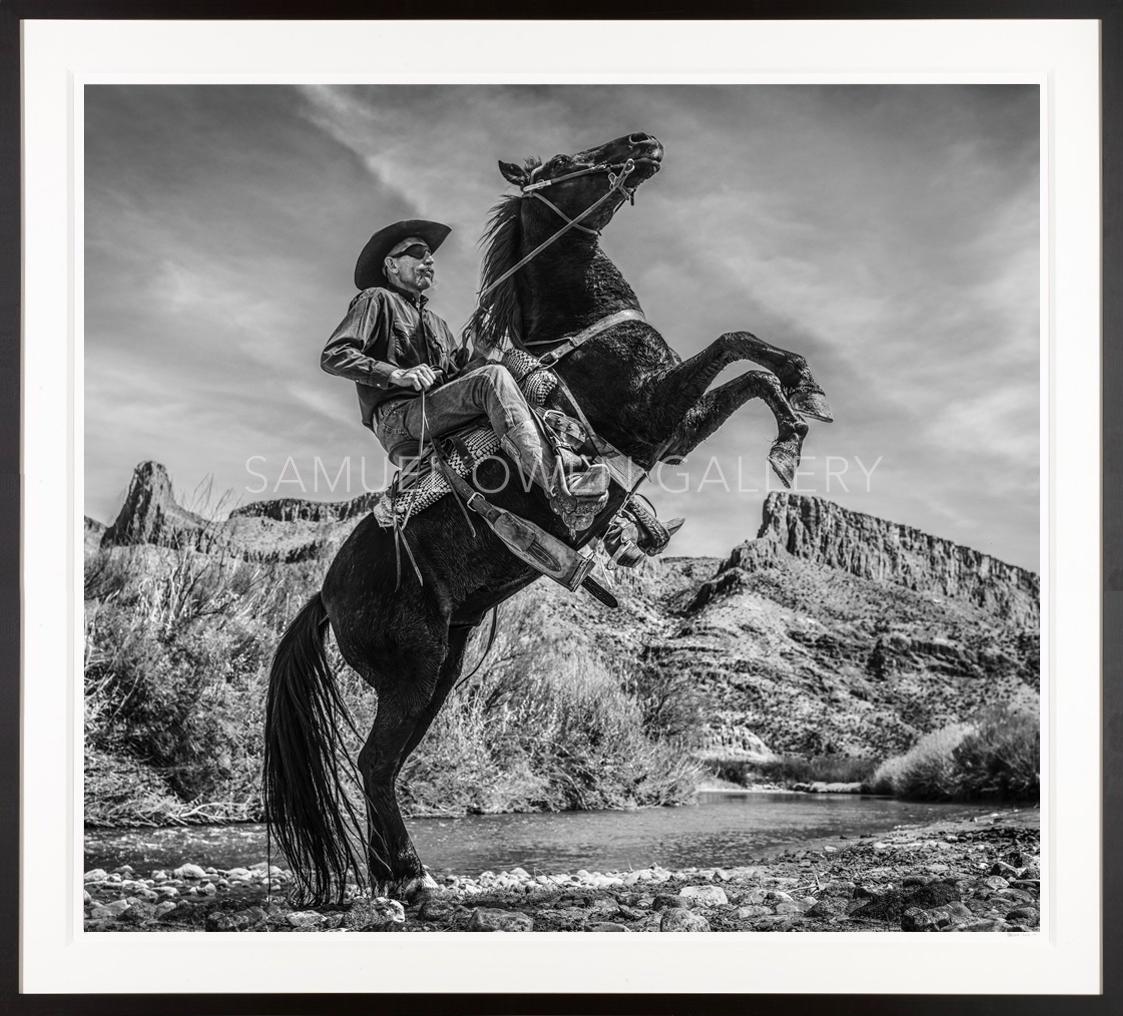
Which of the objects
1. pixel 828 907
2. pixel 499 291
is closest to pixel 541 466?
pixel 499 291

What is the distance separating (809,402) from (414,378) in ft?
4.21

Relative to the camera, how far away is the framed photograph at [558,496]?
3.34 meters

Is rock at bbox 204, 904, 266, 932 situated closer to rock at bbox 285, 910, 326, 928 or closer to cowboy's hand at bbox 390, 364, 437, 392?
rock at bbox 285, 910, 326, 928

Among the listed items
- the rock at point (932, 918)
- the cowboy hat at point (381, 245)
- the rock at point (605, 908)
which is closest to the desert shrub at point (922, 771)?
the rock at point (932, 918)

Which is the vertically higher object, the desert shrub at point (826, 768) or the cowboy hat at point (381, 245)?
the cowboy hat at point (381, 245)

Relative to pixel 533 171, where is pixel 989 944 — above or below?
below

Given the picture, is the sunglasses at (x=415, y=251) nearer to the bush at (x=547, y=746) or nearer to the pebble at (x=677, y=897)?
the bush at (x=547, y=746)

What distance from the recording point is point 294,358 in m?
3.51

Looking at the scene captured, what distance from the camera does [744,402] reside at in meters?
3.39

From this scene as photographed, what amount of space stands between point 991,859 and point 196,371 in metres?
3.12

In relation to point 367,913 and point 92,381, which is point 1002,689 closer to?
point 367,913

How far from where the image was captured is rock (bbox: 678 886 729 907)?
3.36 m

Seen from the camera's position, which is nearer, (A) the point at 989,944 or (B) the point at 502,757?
(A) the point at 989,944
